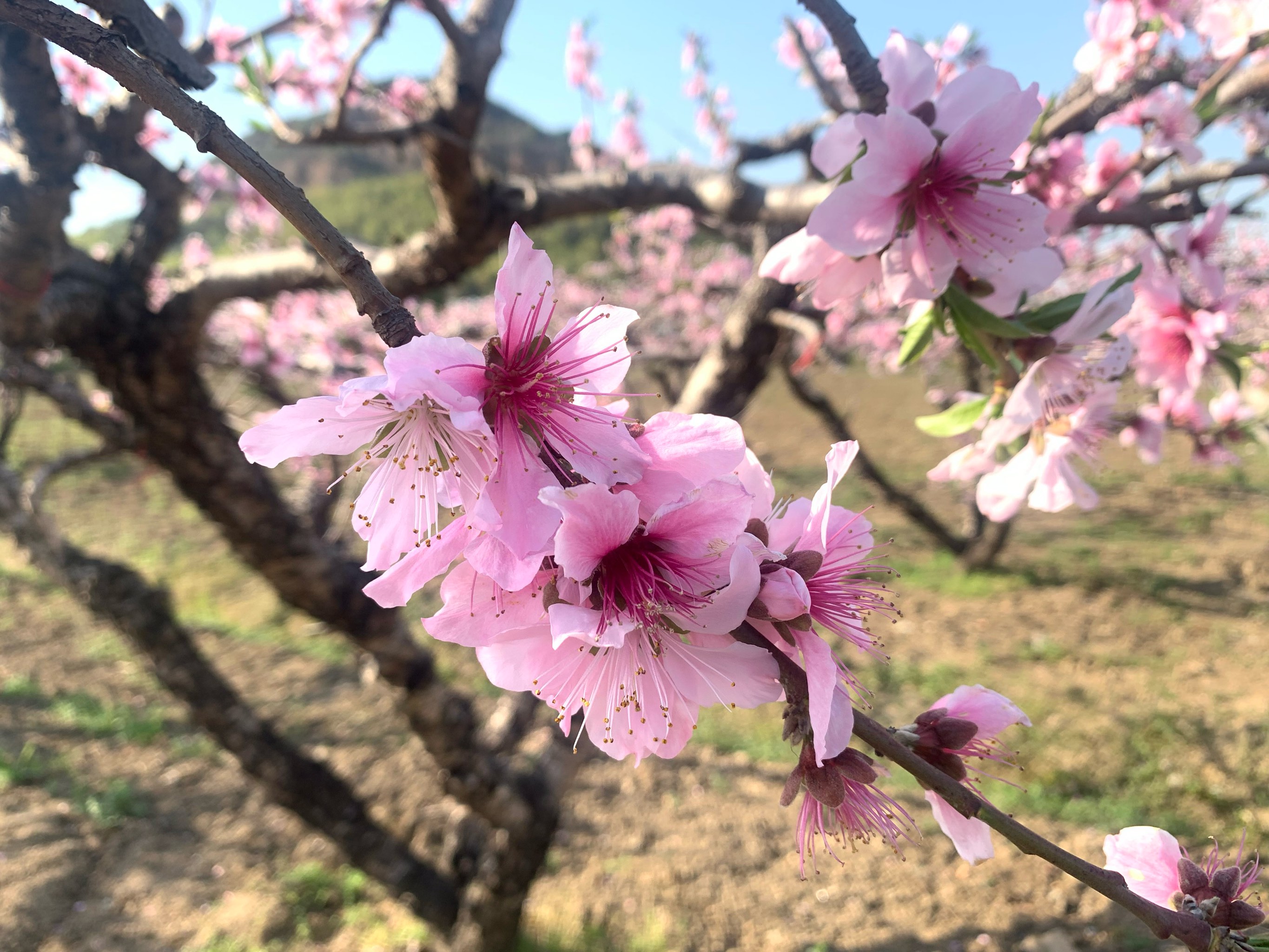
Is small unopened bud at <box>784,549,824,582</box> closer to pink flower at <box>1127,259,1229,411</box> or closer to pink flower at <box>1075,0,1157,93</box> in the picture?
pink flower at <box>1127,259,1229,411</box>

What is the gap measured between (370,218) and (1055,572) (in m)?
34.5

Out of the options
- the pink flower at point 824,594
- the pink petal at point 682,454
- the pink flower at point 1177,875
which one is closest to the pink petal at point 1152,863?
the pink flower at point 1177,875

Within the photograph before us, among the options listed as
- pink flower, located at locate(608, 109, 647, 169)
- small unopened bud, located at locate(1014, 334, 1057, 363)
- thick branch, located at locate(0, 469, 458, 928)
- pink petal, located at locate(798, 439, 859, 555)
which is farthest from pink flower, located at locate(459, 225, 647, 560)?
pink flower, located at locate(608, 109, 647, 169)

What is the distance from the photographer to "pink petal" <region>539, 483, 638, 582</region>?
0.60 meters

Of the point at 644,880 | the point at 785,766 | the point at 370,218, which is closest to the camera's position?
the point at 644,880

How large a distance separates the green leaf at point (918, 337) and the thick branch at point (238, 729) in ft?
8.81

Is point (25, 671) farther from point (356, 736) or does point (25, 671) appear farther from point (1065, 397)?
point (1065, 397)

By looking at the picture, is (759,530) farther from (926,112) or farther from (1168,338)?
(1168,338)

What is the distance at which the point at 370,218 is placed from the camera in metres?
32.9

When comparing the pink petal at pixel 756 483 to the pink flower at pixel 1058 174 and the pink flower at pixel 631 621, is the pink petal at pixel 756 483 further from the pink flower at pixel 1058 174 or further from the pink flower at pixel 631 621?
the pink flower at pixel 1058 174

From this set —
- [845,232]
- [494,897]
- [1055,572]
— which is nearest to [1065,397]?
[845,232]

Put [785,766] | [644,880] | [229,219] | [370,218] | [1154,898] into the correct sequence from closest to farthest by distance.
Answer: [1154,898]
[644,880]
[785,766]
[229,219]
[370,218]

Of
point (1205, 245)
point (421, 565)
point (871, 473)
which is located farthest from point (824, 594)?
point (871, 473)

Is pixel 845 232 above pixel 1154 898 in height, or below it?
above
